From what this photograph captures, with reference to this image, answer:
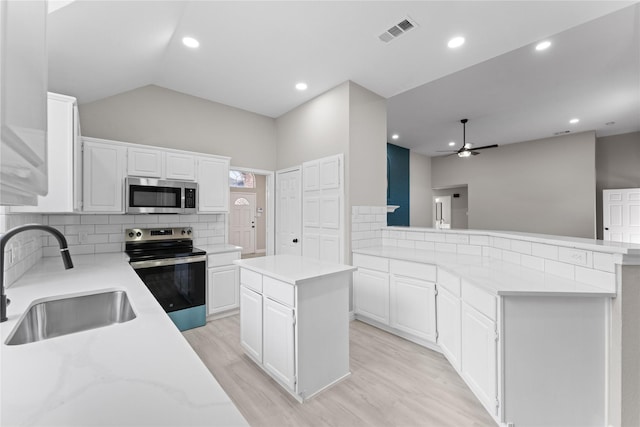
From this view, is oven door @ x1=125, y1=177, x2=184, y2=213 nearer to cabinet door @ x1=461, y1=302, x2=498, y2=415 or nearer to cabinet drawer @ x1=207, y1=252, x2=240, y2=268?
cabinet drawer @ x1=207, y1=252, x2=240, y2=268

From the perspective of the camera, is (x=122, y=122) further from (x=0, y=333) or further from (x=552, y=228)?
(x=552, y=228)

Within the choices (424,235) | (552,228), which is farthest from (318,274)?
(552,228)

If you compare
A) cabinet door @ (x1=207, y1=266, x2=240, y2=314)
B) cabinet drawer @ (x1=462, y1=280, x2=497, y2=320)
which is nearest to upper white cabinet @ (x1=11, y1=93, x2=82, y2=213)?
cabinet door @ (x1=207, y1=266, x2=240, y2=314)

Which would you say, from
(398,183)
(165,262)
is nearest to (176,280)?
(165,262)

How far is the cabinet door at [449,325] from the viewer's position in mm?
2293

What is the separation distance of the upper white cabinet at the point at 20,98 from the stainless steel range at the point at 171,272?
2724 millimetres

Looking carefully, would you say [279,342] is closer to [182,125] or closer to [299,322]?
[299,322]

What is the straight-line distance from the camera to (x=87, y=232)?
3113 mm

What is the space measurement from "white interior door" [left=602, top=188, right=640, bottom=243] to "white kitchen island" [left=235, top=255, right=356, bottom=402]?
732 cm

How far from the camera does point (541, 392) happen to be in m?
1.71

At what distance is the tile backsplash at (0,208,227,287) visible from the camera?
72.6 inches

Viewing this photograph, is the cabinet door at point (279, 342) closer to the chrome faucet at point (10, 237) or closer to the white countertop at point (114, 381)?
the white countertop at point (114, 381)

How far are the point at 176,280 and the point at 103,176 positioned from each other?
1.37m

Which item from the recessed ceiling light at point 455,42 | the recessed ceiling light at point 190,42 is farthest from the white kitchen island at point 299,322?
the recessed ceiling light at point 455,42
